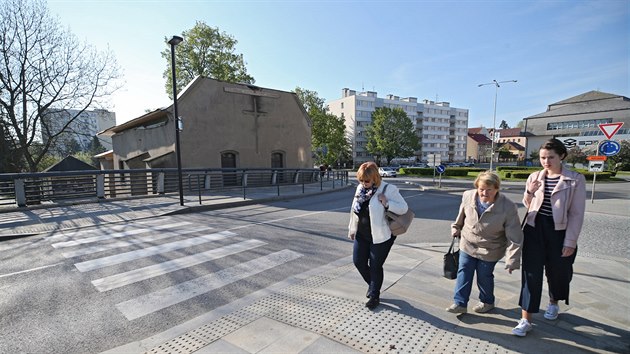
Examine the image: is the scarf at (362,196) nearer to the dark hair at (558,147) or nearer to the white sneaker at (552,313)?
the dark hair at (558,147)

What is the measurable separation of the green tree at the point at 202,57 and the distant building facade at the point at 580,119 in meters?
63.6

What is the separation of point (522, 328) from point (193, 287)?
3993 millimetres

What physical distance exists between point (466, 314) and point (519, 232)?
3.56ft

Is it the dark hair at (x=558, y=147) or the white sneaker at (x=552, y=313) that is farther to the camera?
the white sneaker at (x=552, y=313)

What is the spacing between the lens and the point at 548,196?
2807 mm

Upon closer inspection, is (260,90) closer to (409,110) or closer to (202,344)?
(202,344)

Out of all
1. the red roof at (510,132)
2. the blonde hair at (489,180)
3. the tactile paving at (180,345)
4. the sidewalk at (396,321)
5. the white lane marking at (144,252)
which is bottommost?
the white lane marking at (144,252)

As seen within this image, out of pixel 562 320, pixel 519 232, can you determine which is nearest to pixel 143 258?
pixel 519 232

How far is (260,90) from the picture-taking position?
20328 millimetres

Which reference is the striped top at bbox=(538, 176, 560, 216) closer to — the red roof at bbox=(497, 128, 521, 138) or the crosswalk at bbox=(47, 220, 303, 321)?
the crosswalk at bbox=(47, 220, 303, 321)

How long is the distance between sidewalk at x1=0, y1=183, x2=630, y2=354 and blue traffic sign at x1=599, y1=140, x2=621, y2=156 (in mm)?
8621

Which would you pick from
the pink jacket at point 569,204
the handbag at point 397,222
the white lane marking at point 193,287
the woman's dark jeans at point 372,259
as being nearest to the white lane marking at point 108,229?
the white lane marking at point 193,287

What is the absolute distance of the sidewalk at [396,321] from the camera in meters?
2.68

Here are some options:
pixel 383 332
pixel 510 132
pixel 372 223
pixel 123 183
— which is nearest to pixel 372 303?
pixel 383 332
